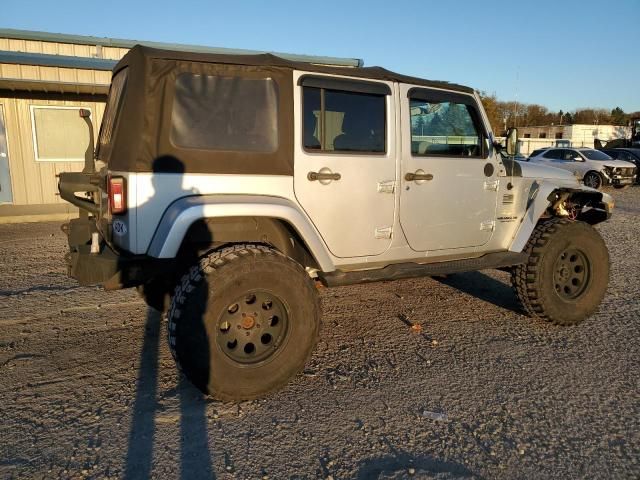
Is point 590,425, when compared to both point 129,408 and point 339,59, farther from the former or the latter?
point 339,59

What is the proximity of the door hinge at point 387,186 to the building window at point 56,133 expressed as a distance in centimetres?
1070

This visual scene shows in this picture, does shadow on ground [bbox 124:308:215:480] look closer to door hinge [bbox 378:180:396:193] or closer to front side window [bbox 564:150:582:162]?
door hinge [bbox 378:180:396:193]

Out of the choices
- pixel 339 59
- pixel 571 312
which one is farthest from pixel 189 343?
pixel 339 59

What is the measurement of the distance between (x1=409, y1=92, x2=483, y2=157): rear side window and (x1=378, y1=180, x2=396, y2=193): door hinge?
1.15 ft

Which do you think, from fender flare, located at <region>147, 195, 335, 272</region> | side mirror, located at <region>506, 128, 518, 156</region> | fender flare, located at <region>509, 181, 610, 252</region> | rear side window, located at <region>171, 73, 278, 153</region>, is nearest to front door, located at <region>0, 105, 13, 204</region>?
rear side window, located at <region>171, 73, 278, 153</region>

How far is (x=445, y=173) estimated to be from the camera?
13.6 ft

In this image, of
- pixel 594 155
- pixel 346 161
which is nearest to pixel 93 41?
pixel 346 161

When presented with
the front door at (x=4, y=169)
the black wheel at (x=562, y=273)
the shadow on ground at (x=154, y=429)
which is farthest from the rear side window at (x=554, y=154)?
the shadow on ground at (x=154, y=429)

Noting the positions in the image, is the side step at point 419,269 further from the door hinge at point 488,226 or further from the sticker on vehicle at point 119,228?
the sticker on vehicle at point 119,228

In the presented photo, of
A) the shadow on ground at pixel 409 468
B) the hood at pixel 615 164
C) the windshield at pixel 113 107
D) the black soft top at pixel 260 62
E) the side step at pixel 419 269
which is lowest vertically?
the shadow on ground at pixel 409 468

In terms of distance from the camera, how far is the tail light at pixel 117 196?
3.06 m

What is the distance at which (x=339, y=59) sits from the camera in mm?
15445

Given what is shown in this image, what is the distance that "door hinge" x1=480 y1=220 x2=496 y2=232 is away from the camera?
449cm

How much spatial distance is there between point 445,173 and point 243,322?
2.15 m
